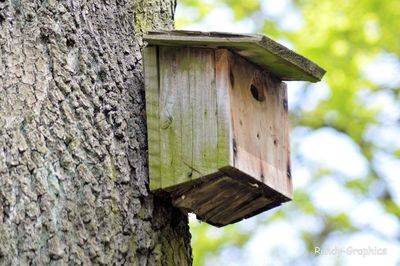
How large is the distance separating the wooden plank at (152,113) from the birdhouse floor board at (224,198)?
0.07 metres

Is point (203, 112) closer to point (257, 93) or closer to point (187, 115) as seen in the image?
point (187, 115)

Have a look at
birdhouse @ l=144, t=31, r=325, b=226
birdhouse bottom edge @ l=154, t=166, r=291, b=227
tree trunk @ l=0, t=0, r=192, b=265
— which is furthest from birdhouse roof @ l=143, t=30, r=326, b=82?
birdhouse bottom edge @ l=154, t=166, r=291, b=227

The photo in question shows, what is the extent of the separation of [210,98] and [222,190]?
10.8 inches

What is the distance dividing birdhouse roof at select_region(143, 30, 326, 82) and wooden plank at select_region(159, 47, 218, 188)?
6 cm

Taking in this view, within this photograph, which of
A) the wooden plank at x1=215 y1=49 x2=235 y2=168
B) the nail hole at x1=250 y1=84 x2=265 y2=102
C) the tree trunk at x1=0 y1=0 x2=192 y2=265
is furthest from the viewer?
the nail hole at x1=250 y1=84 x2=265 y2=102

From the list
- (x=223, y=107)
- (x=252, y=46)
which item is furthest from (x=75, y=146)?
(x=252, y=46)

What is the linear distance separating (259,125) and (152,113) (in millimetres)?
347

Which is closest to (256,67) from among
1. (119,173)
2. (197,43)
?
(197,43)

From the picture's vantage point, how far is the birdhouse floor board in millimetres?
2273

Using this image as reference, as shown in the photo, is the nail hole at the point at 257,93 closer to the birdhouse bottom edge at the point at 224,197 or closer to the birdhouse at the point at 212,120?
the birdhouse at the point at 212,120

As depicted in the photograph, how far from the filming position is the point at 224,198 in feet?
7.86

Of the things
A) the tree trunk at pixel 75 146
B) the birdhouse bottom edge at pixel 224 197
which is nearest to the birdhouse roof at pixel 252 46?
the tree trunk at pixel 75 146

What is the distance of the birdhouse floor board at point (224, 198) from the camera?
227 cm

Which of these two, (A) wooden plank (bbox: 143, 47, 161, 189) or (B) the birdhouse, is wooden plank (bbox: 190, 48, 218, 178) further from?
(A) wooden plank (bbox: 143, 47, 161, 189)
